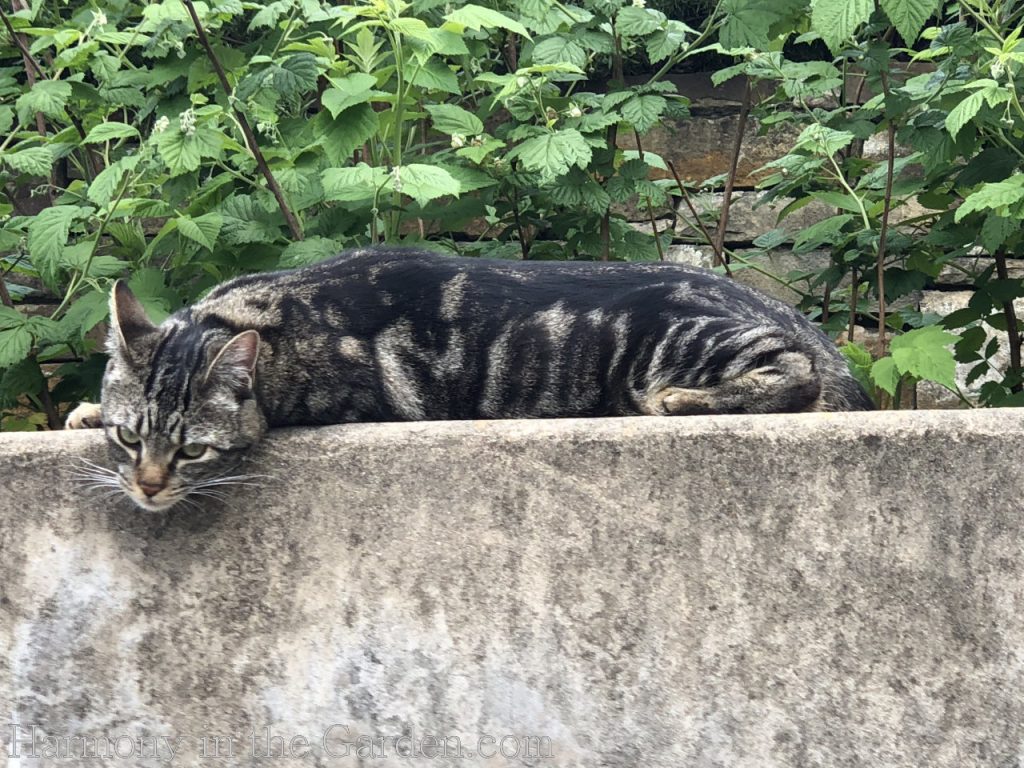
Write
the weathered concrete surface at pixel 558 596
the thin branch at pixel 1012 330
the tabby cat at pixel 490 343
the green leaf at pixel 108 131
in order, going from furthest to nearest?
the thin branch at pixel 1012 330
the green leaf at pixel 108 131
the tabby cat at pixel 490 343
the weathered concrete surface at pixel 558 596

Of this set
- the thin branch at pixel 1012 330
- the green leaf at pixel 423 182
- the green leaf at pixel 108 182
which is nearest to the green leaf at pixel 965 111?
the thin branch at pixel 1012 330

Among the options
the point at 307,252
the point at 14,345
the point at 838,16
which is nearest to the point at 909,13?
the point at 838,16

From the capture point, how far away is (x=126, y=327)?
264 cm

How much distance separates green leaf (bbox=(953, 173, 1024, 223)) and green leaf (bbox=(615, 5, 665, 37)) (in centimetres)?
101

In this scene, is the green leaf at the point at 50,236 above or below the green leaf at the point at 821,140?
below

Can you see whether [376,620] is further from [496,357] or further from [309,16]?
[309,16]

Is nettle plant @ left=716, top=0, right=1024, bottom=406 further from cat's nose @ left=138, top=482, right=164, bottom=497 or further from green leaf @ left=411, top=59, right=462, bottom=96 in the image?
cat's nose @ left=138, top=482, right=164, bottom=497

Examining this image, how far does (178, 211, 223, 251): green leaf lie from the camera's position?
3.17m

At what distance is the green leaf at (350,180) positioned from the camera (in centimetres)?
300

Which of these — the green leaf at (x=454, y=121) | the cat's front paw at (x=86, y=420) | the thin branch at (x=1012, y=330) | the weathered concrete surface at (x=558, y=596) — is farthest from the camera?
the thin branch at (x=1012, y=330)

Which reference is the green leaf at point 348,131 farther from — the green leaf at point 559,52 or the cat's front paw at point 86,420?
the cat's front paw at point 86,420

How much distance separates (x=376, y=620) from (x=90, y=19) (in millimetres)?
2318

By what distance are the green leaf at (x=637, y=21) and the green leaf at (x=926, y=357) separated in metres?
1.13

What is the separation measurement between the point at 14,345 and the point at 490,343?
1391mm
